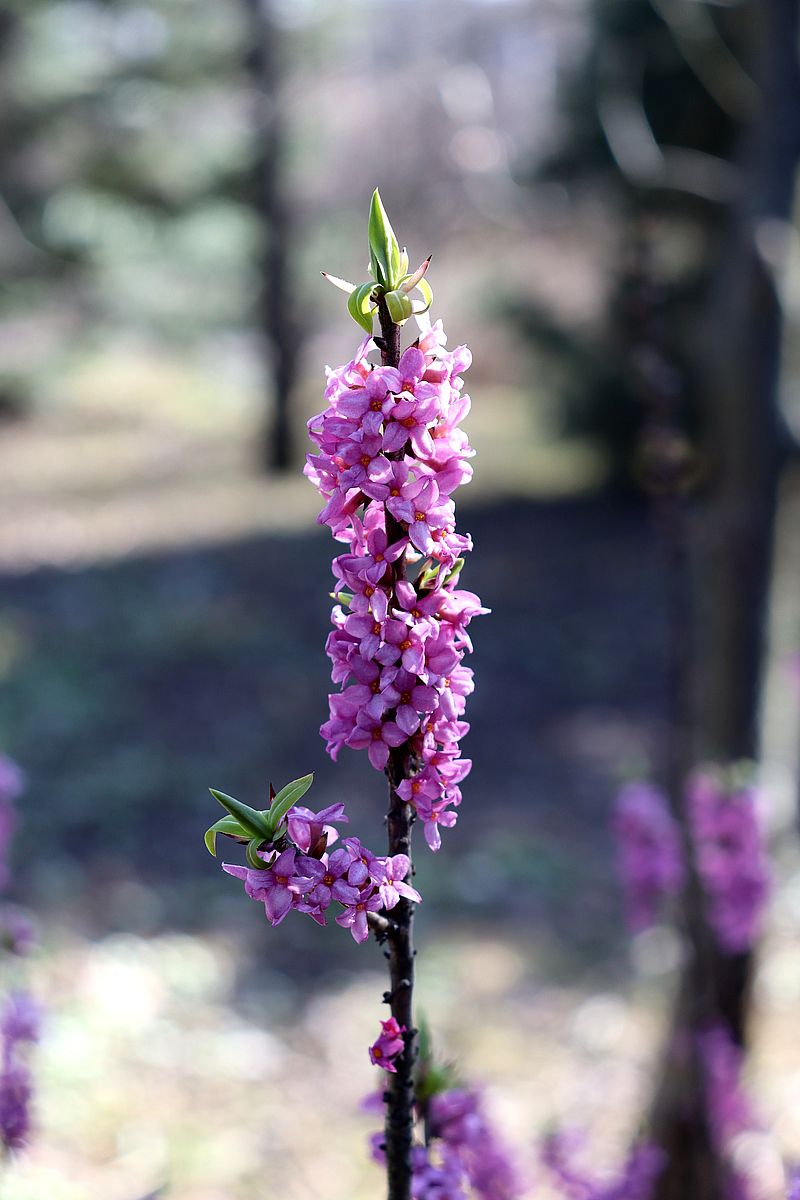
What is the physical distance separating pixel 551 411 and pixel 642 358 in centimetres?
891

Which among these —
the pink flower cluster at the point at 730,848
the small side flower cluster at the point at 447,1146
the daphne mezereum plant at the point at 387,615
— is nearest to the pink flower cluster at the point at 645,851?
the pink flower cluster at the point at 730,848

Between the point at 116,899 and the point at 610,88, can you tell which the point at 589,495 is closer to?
the point at 610,88

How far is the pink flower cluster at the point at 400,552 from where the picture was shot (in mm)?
1085

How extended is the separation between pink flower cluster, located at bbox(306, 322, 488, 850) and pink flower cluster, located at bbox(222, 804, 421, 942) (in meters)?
0.06

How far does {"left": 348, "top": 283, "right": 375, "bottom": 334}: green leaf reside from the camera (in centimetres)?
108

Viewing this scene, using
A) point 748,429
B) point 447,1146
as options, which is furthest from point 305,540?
point 447,1146

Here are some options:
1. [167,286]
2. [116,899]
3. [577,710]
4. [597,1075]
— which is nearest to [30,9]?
[167,286]

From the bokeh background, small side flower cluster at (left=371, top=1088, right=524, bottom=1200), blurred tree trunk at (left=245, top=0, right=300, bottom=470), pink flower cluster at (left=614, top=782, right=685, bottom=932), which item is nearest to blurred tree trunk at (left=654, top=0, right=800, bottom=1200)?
the bokeh background

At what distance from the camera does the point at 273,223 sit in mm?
13062

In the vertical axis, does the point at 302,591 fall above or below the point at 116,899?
above

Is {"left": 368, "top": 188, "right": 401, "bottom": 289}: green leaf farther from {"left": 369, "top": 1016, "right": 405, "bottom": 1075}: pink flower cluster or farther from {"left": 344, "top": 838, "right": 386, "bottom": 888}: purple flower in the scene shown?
{"left": 369, "top": 1016, "right": 405, "bottom": 1075}: pink flower cluster

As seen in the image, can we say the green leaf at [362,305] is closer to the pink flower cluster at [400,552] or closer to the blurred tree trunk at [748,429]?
the pink flower cluster at [400,552]

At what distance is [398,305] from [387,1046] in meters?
0.72

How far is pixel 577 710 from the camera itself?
25.5 ft
